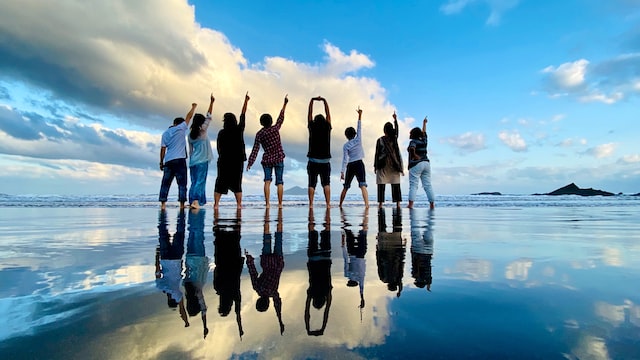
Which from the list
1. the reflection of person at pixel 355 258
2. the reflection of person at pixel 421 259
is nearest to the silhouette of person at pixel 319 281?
the reflection of person at pixel 355 258

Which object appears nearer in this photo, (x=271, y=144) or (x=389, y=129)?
(x=271, y=144)

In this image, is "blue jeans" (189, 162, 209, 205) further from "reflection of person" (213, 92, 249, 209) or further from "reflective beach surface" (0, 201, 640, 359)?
"reflective beach surface" (0, 201, 640, 359)

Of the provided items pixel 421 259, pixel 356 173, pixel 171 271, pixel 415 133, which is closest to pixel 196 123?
pixel 356 173

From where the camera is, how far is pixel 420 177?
11.7m

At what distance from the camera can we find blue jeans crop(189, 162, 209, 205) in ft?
33.6

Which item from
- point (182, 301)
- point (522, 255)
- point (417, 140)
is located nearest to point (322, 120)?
point (417, 140)

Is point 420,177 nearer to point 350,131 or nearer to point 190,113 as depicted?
point 350,131

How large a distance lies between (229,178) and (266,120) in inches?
75.4

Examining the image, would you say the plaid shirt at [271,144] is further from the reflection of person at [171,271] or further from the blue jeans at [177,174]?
the reflection of person at [171,271]

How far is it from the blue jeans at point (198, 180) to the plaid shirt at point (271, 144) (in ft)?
4.72

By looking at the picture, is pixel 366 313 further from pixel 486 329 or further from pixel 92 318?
pixel 92 318

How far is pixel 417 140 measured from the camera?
11430 mm

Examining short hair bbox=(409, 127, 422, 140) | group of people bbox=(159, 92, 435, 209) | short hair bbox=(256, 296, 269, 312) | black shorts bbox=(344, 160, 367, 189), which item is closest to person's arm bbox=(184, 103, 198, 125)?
group of people bbox=(159, 92, 435, 209)

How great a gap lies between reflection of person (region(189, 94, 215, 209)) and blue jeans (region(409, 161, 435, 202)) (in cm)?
602
